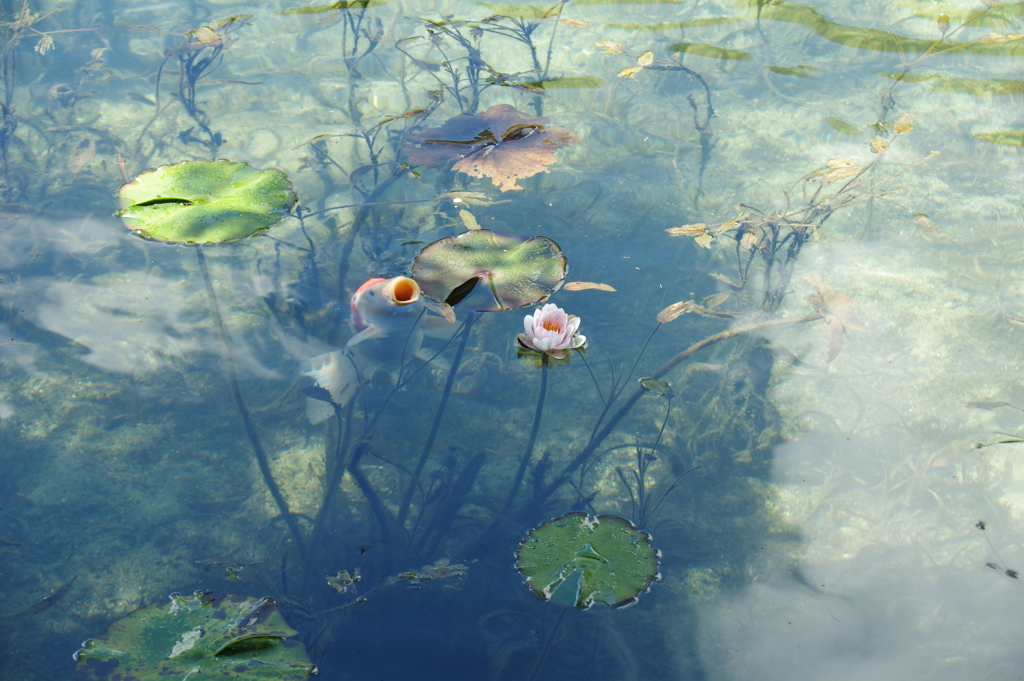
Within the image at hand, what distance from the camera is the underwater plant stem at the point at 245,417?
5.63ft

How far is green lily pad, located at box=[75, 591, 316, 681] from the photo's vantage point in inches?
53.0

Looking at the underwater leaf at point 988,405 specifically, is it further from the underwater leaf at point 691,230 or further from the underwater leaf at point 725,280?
the underwater leaf at point 691,230

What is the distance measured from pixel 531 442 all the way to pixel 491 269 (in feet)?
2.07

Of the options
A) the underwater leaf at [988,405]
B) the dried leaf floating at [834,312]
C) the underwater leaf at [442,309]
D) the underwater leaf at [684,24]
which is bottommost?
the underwater leaf at [988,405]

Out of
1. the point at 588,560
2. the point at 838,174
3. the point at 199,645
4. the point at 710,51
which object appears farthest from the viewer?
the point at 710,51

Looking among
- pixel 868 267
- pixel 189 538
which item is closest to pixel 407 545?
pixel 189 538

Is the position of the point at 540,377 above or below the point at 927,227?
below

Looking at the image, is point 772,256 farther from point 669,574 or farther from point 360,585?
point 360,585

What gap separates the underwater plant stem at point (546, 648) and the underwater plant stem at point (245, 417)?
2.28 feet

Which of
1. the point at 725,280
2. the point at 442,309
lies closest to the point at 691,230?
the point at 725,280

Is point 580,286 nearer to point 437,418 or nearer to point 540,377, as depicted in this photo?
Answer: point 540,377

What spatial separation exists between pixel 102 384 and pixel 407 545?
1.24m

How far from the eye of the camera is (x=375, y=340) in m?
2.03

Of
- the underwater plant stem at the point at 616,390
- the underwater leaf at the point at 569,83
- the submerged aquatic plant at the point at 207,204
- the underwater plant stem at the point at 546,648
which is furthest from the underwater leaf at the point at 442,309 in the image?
the underwater leaf at the point at 569,83
